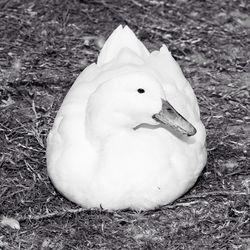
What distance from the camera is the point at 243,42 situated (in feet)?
22.6

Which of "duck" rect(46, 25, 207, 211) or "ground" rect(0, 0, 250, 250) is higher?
"duck" rect(46, 25, 207, 211)

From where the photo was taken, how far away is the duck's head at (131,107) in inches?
188

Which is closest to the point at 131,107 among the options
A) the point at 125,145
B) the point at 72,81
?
the point at 125,145

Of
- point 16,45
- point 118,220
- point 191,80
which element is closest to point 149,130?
point 118,220

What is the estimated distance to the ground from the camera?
198 inches

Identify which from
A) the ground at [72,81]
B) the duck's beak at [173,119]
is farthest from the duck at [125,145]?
the ground at [72,81]

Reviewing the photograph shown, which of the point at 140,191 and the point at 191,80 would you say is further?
the point at 191,80

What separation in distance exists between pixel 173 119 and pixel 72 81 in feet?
5.69

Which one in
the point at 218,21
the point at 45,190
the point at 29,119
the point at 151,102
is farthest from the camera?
the point at 218,21

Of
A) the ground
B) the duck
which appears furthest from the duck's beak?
the ground

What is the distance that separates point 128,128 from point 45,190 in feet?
2.44

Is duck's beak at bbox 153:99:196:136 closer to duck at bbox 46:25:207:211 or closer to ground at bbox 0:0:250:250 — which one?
duck at bbox 46:25:207:211

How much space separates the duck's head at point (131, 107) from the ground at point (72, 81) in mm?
528

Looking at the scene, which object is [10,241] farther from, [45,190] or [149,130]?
[149,130]
